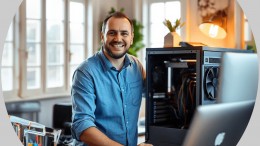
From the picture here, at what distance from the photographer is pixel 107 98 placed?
206cm

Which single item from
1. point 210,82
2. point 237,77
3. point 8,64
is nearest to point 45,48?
point 8,64

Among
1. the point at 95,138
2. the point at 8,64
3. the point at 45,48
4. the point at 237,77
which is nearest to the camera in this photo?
the point at 237,77

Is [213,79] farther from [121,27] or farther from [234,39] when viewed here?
[234,39]

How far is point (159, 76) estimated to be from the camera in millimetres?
2135

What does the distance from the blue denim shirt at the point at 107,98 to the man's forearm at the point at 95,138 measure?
25 mm

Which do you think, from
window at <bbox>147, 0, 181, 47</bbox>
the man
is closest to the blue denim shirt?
the man

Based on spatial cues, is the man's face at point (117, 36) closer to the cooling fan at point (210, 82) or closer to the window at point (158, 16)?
the cooling fan at point (210, 82)

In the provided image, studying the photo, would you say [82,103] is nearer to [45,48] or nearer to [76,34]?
[45,48]

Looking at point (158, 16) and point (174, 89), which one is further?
point (158, 16)

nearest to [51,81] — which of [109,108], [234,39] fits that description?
[234,39]

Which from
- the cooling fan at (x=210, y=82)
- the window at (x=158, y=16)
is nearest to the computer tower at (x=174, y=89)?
the cooling fan at (x=210, y=82)

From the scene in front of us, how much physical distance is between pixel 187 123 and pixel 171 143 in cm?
16

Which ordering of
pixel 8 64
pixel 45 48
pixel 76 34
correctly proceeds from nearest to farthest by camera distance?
pixel 8 64, pixel 45 48, pixel 76 34

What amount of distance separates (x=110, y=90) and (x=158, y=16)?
11.8ft
